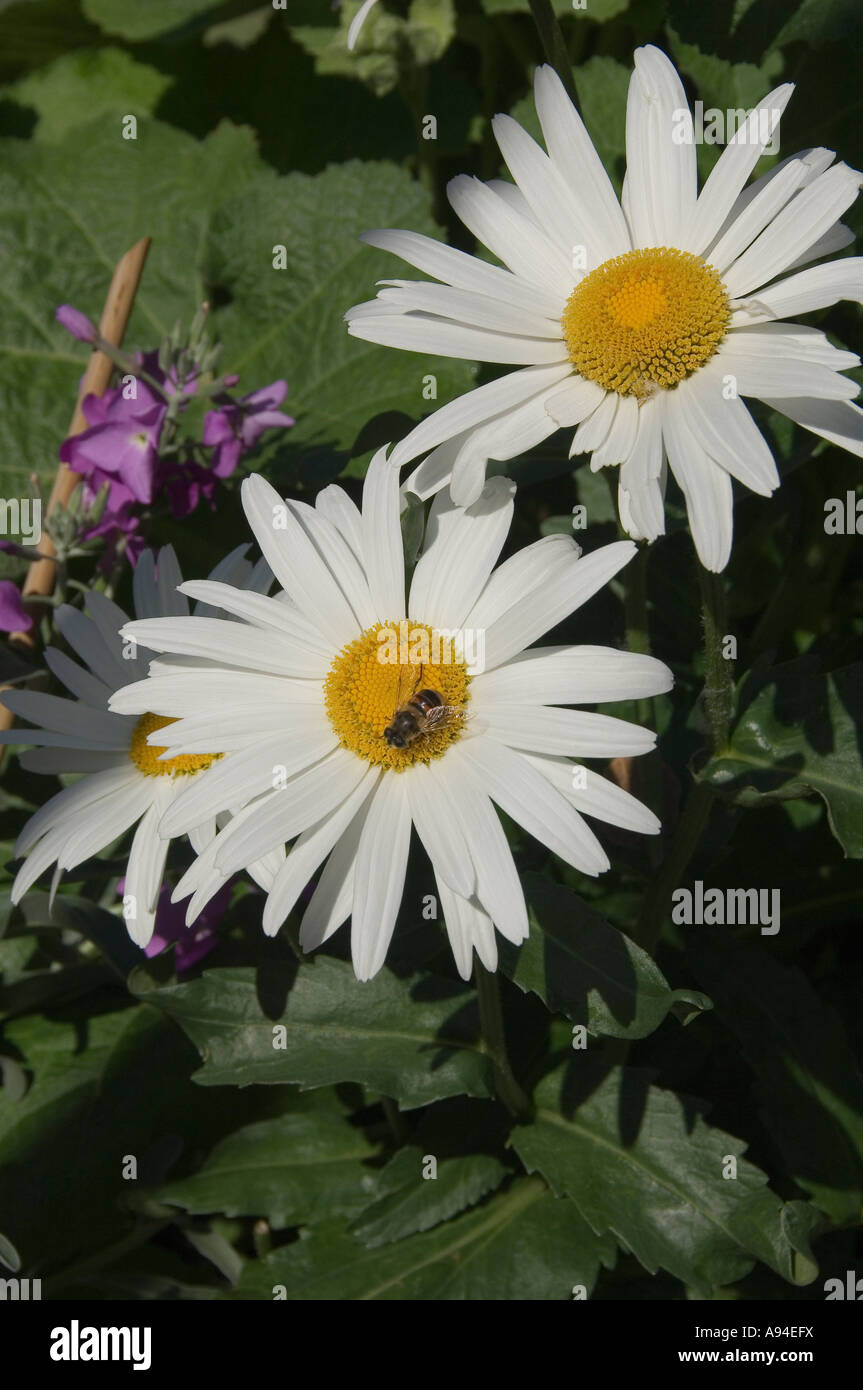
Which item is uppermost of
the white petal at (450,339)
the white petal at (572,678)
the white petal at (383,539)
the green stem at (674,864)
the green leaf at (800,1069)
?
the white petal at (450,339)

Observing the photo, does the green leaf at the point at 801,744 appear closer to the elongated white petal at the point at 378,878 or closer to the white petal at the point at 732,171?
the elongated white petal at the point at 378,878

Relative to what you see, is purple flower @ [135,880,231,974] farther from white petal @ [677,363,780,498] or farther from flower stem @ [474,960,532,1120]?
white petal @ [677,363,780,498]

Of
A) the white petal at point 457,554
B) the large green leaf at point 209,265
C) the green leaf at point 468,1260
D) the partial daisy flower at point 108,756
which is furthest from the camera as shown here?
the large green leaf at point 209,265

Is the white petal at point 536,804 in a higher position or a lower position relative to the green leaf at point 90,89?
lower

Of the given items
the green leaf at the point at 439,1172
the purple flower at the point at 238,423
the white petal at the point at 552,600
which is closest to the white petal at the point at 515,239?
the white petal at the point at 552,600

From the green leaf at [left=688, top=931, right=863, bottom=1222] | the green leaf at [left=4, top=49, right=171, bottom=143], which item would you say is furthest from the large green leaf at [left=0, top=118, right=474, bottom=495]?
the green leaf at [left=688, top=931, right=863, bottom=1222]

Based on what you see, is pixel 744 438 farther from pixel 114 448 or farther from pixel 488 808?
pixel 114 448

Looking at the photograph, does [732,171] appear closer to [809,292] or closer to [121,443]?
[809,292]
